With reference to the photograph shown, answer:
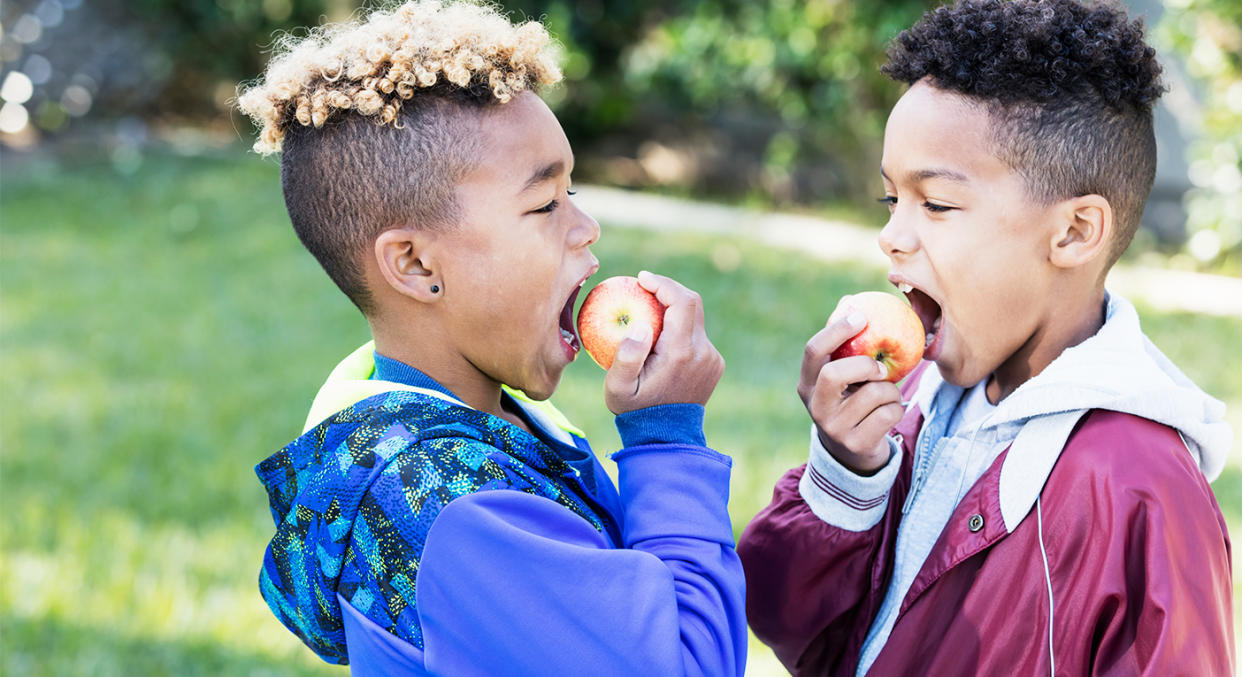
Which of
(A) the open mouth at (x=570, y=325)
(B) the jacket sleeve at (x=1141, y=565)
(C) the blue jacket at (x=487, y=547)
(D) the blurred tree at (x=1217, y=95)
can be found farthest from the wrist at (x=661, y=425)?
(D) the blurred tree at (x=1217, y=95)

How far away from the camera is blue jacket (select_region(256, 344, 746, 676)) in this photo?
5.13 feet

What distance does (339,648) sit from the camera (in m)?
1.88

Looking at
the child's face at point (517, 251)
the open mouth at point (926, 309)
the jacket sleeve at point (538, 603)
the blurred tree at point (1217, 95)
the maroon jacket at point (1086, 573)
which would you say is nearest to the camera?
the jacket sleeve at point (538, 603)

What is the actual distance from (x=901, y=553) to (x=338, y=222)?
42.5 inches

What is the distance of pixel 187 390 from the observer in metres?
5.88

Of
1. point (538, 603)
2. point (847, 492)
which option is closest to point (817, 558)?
point (847, 492)

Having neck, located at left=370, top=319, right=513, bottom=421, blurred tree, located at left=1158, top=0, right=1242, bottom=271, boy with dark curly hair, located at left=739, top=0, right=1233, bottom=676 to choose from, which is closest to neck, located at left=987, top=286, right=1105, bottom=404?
boy with dark curly hair, located at left=739, top=0, right=1233, bottom=676

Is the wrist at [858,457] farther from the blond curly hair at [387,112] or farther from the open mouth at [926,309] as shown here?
the blond curly hair at [387,112]

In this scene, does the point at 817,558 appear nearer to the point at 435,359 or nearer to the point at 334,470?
the point at 435,359

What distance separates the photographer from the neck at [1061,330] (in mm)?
2010

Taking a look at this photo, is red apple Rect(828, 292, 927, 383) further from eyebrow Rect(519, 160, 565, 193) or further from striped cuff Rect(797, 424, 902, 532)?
eyebrow Rect(519, 160, 565, 193)

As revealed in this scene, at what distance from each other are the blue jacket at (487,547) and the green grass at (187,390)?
190 cm

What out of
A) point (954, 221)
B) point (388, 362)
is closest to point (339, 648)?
point (388, 362)

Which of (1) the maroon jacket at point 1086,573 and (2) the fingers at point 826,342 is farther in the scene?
(2) the fingers at point 826,342
